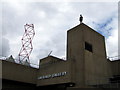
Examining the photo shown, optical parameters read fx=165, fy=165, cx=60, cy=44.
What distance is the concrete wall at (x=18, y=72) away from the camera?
27.6 m

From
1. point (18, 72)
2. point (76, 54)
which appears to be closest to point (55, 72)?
point (76, 54)

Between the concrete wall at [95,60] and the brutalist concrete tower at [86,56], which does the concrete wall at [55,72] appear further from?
the concrete wall at [95,60]

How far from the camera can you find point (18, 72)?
96.3 ft

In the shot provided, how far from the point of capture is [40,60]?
4012 centimetres

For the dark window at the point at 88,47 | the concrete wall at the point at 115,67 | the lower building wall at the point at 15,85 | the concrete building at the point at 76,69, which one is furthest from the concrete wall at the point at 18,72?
the concrete wall at the point at 115,67

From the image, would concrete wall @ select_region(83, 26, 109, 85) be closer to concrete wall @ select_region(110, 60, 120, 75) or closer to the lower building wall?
concrete wall @ select_region(110, 60, 120, 75)

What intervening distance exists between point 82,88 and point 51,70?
319 inches

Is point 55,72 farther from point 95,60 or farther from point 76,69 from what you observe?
point 95,60

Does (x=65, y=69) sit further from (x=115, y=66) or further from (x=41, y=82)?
(x=115, y=66)

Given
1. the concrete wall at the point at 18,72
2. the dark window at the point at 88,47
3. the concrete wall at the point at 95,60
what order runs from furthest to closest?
the concrete wall at the point at 18,72 < the dark window at the point at 88,47 < the concrete wall at the point at 95,60

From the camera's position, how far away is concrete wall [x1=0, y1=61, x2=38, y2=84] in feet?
90.7

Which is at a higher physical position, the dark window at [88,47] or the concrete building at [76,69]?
the dark window at [88,47]

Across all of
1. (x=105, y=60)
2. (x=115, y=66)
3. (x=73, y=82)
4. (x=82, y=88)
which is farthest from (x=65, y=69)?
(x=115, y=66)

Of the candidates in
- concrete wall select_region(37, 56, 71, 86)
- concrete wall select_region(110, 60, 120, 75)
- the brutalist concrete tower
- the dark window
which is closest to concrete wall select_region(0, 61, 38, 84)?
concrete wall select_region(37, 56, 71, 86)
